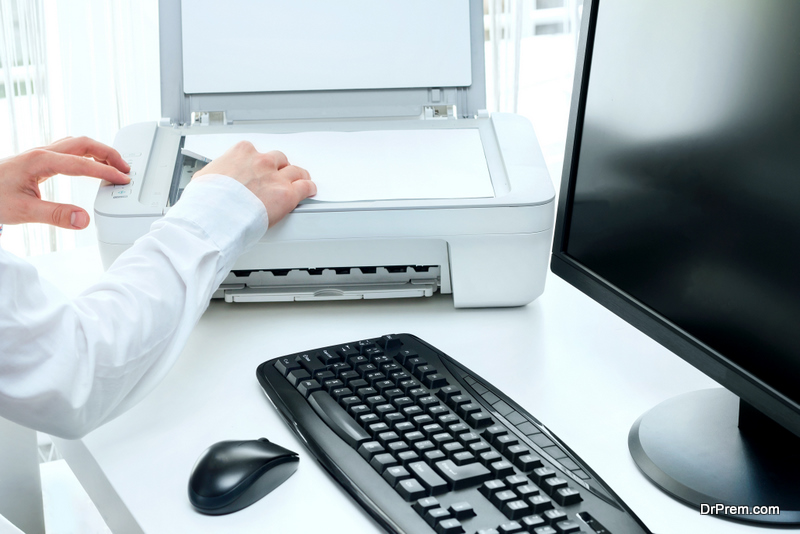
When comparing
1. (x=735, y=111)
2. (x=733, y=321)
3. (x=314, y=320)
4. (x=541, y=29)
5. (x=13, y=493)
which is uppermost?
(x=541, y=29)

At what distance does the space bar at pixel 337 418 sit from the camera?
0.51 m

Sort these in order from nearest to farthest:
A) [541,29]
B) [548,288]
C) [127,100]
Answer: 1. [548,288]
2. [127,100]
3. [541,29]

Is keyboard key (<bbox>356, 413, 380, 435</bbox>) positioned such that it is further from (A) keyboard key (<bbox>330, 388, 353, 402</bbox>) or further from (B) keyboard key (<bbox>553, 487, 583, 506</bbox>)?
(B) keyboard key (<bbox>553, 487, 583, 506</bbox>)

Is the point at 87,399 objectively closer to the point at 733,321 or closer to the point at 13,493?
the point at 13,493

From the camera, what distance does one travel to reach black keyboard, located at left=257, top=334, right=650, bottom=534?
43 cm

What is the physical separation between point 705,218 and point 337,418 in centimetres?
31

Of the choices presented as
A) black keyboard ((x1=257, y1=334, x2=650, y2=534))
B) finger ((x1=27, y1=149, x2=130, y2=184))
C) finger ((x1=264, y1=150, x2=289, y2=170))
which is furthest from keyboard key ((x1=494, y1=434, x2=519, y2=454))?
finger ((x1=27, y1=149, x2=130, y2=184))

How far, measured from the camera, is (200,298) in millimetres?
607

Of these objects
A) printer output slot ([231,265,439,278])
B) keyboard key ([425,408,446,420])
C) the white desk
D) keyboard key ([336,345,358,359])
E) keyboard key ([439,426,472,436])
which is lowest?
the white desk

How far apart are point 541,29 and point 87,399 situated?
1665 mm

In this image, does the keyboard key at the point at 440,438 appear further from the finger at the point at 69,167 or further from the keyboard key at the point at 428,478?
the finger at the point at 69,167

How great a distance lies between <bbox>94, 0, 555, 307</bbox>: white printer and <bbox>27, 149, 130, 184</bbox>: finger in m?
0.02

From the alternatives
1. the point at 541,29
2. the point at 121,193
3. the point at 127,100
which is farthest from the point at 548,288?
the point at 541,29

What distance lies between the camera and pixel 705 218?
49 centimetres
